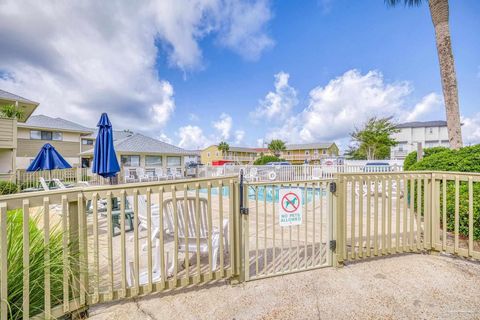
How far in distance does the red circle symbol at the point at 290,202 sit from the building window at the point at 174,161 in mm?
20382

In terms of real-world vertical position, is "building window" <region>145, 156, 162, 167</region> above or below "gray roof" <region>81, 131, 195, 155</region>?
below

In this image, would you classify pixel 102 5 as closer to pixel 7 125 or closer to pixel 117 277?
pixel 117 277

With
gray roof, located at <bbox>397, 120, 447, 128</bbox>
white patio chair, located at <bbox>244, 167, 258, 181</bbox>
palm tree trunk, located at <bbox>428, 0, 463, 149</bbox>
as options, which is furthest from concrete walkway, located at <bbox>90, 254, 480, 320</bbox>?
gray roof, located at <bbox>397, 120, 447, 128</bbox>

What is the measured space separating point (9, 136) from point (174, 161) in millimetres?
12091

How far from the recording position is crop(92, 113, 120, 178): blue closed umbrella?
5.07 meters

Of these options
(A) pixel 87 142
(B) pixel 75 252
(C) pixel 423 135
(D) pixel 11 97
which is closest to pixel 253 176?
(B) pixel 75 252

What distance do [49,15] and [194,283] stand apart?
402 inches

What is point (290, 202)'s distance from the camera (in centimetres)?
283

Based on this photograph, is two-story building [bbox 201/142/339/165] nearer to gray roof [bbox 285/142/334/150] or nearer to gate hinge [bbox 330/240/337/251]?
gray roof [bbox 285/142/334/150]

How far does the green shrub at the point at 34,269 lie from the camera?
1.67 meters

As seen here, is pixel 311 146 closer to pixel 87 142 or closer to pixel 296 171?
pixel 296 171

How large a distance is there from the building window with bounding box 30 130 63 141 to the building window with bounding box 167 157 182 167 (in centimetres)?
1016

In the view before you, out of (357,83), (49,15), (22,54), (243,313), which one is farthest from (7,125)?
(357,83)

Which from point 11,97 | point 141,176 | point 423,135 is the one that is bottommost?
point 141,176
